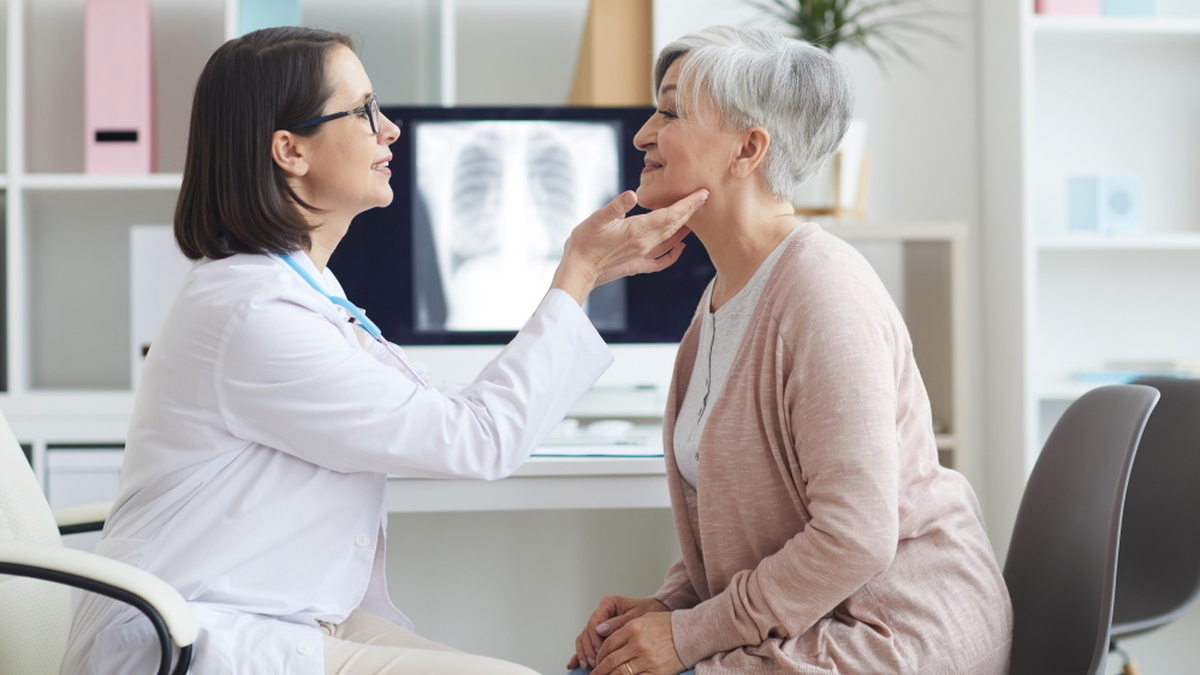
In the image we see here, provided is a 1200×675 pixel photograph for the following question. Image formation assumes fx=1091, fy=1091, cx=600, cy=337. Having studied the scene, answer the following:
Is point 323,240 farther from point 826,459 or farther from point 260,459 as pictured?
point 826,459

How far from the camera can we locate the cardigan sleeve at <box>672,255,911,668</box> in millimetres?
1101

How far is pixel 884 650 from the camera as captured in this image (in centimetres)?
114

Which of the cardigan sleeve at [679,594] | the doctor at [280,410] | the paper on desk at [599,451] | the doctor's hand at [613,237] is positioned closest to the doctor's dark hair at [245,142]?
the doctor at [280,410]

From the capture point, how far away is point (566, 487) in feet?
6.09

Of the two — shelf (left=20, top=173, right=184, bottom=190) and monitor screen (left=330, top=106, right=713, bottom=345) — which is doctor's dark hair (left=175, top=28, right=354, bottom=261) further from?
shelf (left=20, top=173, right=184, bottom=190)

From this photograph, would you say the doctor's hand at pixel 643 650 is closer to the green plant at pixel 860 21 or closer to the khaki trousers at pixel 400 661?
the khaki trousers at pixel 400 661

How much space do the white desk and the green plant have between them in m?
1.04

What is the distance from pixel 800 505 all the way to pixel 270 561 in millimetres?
569

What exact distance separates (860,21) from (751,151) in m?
1.63

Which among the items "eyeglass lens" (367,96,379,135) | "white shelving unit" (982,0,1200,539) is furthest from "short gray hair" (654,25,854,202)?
"white shelving unit" (982,0,1200,539)

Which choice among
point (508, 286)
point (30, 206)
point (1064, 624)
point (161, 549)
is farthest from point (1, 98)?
point (1064, 624)

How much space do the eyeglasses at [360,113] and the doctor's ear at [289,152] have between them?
1 cm

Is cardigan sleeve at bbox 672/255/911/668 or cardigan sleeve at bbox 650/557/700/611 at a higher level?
cardigan sleeve at bbox 672/255/911/668

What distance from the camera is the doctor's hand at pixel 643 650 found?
4.00ft
